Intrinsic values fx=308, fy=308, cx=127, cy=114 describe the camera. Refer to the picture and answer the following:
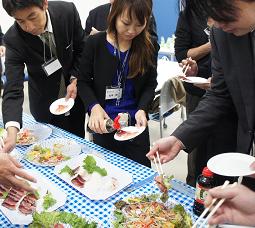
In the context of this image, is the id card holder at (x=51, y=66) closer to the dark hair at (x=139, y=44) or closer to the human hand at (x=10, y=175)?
the dark hair at (x=139, y=44)

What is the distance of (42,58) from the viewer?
193 centimetres

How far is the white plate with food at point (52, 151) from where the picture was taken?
154 cm

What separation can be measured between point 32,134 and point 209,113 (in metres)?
1.05

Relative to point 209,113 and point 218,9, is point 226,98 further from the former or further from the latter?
point 218,9

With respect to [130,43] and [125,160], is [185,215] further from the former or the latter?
[130,43]

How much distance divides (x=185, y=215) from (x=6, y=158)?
0.64m

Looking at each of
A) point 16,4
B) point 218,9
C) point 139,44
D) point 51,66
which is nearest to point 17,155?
point 51,66

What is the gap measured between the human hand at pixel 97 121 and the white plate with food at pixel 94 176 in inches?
6.5

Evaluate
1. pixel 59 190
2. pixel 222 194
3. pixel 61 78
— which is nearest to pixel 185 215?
pixel 222 194

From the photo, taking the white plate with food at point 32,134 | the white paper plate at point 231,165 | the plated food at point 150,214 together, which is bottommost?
the white plate with food at point 32,134

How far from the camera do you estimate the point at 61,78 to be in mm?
2084

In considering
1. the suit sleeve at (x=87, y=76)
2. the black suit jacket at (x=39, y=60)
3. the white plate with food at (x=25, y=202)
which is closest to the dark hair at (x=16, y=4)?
the black suit jacket at (x=39, y=60)

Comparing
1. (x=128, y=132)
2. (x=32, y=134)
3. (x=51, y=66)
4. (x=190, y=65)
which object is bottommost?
(x=32, y=134)

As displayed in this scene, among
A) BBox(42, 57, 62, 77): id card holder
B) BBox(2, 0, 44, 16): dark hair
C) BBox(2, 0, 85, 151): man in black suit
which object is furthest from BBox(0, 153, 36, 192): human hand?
BBox(42, 57, 62, 77): id card holder
